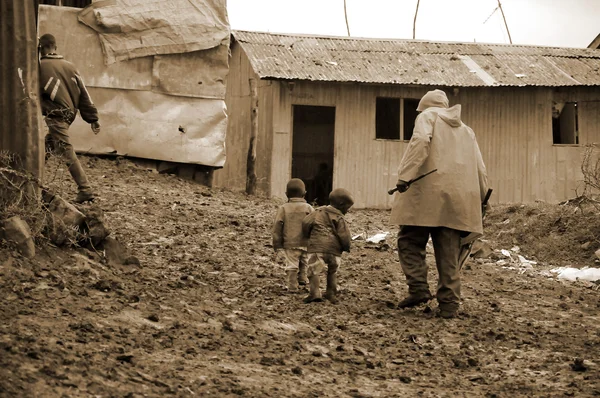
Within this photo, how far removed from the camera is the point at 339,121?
62.0ft

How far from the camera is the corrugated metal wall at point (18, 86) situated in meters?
6.57

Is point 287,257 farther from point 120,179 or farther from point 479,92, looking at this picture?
point 479,92

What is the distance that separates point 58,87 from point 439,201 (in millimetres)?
4044

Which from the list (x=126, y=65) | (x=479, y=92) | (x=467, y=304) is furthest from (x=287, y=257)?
(x=479, y=92)

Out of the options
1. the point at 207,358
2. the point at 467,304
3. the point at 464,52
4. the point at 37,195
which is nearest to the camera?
the point at 207,358

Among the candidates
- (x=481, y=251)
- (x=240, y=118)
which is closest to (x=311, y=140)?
(x=240, y=118)

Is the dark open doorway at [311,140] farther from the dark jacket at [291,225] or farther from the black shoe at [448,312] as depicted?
the black shoe at [448,312]

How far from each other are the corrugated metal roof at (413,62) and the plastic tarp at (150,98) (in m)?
3.13

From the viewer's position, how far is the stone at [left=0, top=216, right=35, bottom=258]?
Result: 603 centimetres

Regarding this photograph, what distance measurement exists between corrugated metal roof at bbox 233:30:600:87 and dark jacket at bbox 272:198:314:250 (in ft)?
33.9

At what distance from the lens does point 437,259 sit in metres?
7.01

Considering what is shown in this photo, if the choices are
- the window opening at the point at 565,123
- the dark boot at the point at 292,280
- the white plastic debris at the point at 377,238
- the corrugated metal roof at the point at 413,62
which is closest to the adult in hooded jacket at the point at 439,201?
the dark boot at the point at 292,280

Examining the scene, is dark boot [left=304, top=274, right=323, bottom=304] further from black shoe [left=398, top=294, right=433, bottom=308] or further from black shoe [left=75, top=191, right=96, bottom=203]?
black shoe [left=75, top=191, right=96, bottom=203]

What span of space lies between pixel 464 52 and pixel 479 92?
1.32 metres
